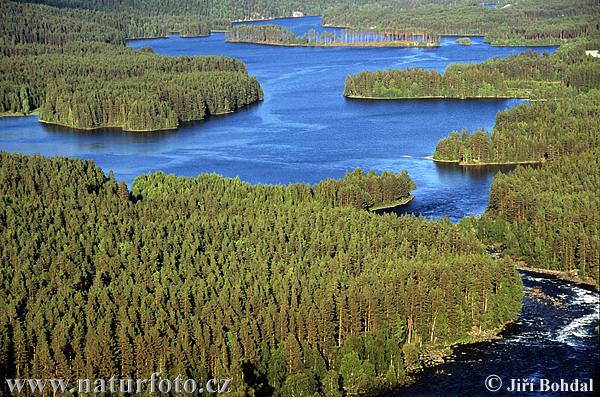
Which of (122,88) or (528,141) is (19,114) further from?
(528,141)

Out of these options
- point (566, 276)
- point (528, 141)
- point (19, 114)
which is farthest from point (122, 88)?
point (566, 276)

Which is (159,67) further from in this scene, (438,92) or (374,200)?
(374,200)

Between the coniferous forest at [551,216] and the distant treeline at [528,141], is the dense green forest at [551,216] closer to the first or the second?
the coniferous forest at [551,216]

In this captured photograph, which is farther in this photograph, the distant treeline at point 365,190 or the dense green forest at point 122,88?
the dense green forest at point 122,88
